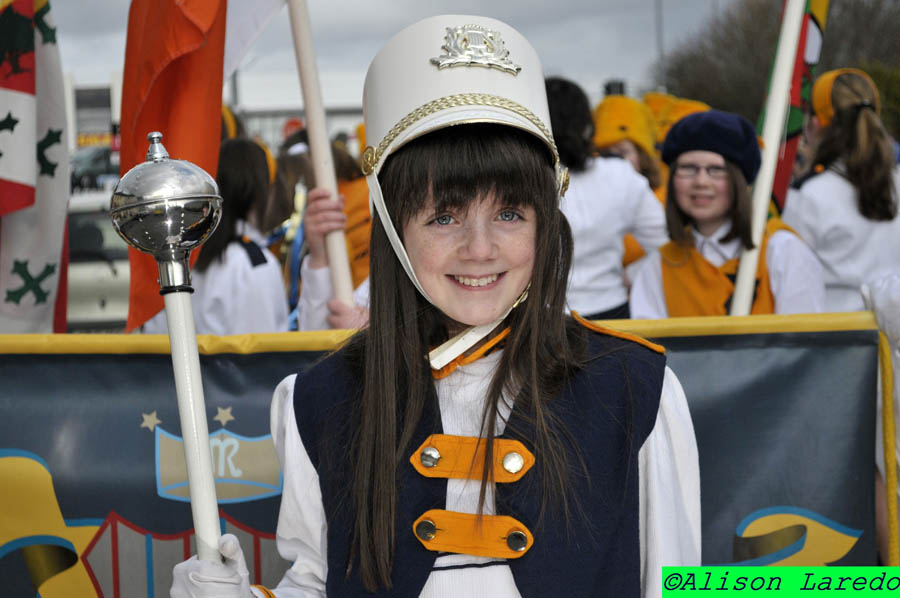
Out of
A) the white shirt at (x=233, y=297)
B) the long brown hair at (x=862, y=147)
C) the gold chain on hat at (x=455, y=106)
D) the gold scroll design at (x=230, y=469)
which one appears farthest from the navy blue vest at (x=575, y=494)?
the long brown hair at (x=862, y=147)

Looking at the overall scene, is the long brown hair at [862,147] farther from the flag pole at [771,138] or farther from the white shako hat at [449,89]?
the white shako hat at [449,89]

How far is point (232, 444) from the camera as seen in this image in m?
2.87

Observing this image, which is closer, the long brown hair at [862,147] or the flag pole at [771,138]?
the flag pole at [771,138]

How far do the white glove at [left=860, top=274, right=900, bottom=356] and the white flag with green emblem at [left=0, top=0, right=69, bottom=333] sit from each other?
9.68ft

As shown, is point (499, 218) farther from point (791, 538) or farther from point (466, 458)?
point (791, 538)

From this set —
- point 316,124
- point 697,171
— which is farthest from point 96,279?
point 697,171

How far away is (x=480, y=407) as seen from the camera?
2023 mm

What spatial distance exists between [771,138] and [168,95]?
216 centimetres

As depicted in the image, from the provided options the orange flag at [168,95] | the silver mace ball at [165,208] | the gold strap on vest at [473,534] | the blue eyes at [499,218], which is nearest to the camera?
the silver mace ball at [165,208]

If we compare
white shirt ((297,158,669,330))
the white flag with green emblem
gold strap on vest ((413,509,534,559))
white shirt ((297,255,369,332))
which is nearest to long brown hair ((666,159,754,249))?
white shirt ((297,158,669,330))

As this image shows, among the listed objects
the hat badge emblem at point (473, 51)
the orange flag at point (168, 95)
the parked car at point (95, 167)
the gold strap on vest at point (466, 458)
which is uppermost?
the parked car at point (95, 167)

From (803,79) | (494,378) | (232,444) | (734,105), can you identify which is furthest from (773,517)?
(734,105)

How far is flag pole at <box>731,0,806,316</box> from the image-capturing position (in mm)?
3732

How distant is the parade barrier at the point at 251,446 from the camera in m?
2.80
